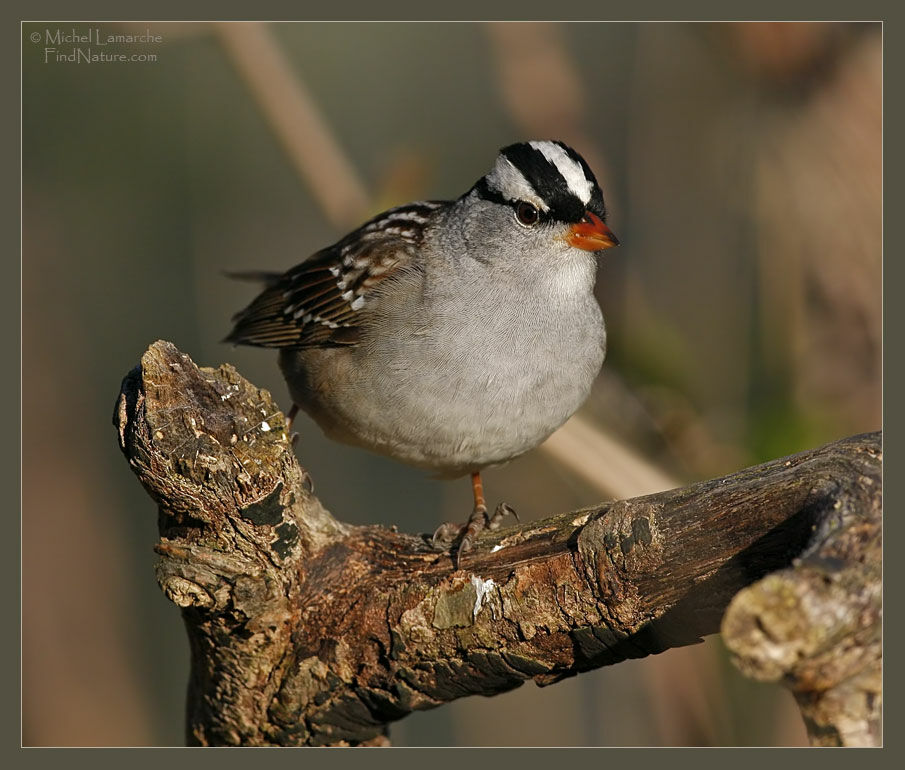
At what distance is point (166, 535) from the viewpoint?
A: 3.12 m

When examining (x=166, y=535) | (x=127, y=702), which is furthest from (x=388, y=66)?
(x=127, y=702)

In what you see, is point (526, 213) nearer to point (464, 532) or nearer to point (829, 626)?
point (464, 532)

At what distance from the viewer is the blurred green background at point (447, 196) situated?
3.93 metres

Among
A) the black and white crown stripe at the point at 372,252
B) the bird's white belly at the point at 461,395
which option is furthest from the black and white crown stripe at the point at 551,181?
the bird's white belly at the point at 461,395

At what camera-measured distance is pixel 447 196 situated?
6.08m

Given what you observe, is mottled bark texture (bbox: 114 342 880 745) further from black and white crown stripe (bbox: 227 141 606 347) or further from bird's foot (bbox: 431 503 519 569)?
black and white crown stripe (bbox: 227 141 606 347)

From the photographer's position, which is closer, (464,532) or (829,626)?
(829,626)

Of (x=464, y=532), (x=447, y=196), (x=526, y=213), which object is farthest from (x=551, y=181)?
(x=447, y=196)

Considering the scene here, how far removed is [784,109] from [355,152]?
9.61 feet

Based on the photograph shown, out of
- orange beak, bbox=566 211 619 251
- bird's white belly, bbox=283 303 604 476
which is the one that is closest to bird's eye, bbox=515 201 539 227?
orange beak, bbox=566 211 619 251

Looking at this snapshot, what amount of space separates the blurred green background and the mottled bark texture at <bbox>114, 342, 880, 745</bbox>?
37.1 inches

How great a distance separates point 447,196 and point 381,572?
11.1 ft

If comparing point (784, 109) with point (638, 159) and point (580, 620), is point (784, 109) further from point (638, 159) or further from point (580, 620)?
point (580, 620)

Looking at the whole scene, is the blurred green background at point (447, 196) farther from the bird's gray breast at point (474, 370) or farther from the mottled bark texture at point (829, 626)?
the mottled bark texture at point (829, 626)
